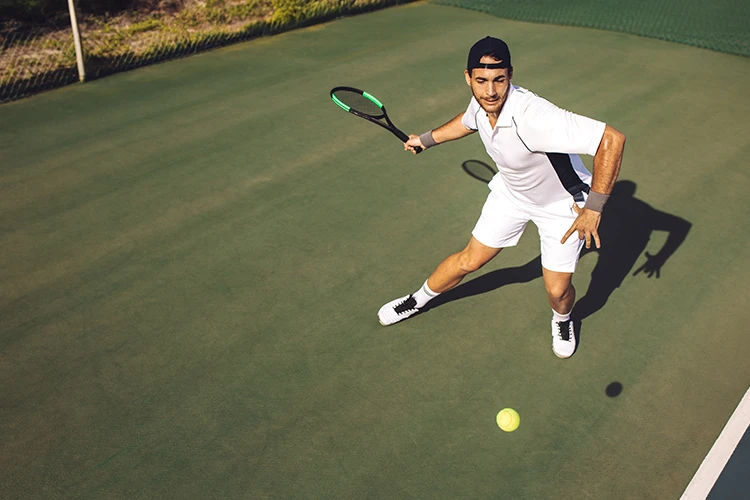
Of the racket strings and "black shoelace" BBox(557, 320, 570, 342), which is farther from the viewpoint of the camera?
the racket strings

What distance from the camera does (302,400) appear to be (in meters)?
4.29

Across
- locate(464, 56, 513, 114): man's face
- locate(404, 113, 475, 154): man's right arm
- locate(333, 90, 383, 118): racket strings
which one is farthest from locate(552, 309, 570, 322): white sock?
locate(333, 90, 383, 118): racket strings

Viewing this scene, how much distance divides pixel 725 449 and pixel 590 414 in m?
0.78

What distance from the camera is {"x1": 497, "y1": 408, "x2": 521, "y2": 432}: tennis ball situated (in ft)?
13.5

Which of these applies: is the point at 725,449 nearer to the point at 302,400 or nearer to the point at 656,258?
the point at 656,258

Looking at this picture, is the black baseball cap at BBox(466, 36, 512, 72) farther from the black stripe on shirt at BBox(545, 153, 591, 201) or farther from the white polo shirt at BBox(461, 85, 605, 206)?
the black stripe on shirt at BBox(545, 153, 591, 201)

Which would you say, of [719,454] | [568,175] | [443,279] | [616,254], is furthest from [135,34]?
[719,454]

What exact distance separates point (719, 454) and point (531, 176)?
6.51 feet

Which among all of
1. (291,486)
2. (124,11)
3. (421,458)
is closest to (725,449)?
(421,458)

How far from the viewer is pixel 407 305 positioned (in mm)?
4848

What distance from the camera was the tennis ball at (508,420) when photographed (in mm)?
4102

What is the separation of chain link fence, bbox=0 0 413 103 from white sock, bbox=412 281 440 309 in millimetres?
6139

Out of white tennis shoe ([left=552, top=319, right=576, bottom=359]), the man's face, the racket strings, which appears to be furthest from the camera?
the racket strings

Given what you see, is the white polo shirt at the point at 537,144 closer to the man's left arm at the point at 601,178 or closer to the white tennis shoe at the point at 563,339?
the man's left arm at the point at 601,178
